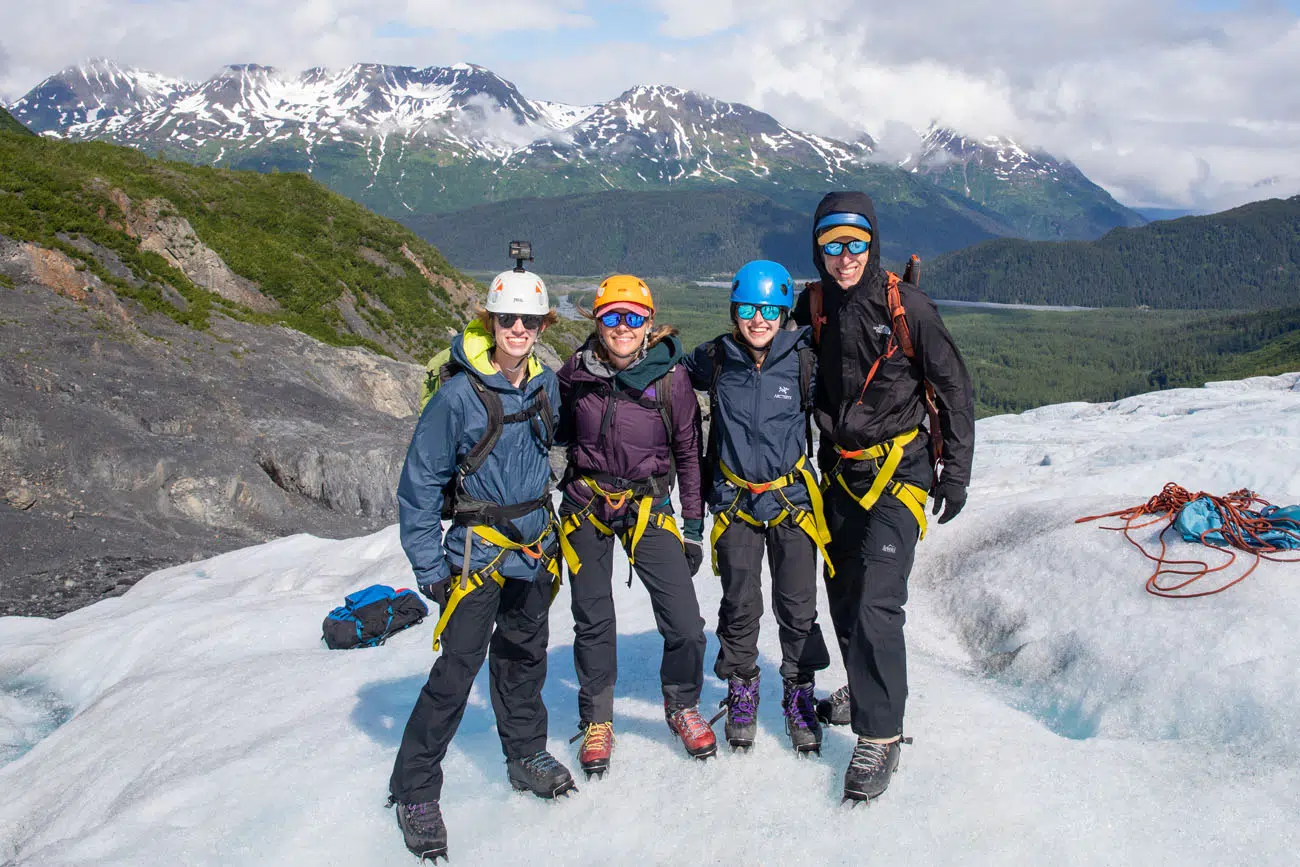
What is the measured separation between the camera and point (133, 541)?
60.7 feet

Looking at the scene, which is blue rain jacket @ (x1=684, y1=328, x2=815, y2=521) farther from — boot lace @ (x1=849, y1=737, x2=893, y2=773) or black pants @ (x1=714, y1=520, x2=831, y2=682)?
Answer: boot lace @ (x1=849, y1=737, x2=893, y2=773)

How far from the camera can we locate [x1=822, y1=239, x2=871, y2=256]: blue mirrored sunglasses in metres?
6.09

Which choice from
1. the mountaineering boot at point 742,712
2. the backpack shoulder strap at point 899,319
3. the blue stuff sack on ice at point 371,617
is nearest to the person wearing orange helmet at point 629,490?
the mountaineering boot at point 742,712

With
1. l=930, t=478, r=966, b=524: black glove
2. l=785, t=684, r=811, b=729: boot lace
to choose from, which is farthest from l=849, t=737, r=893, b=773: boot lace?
l=930, t=478, r=966, b=524: black glove

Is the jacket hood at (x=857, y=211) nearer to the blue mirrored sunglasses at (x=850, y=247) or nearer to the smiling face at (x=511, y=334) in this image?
the blue mirrored sunglasses at (x=850, y=247)

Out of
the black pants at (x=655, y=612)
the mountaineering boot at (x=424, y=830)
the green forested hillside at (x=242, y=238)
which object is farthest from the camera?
the green forested hillside at (x=242, y=238)

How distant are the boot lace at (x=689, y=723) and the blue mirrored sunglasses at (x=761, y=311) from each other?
3.11m

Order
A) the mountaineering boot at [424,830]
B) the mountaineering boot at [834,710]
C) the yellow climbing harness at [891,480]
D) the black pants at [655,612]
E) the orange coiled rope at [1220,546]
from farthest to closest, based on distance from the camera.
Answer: the orange coiled rope at [1220,546] < the mountaineering boot at [834,710] < the black pants at [655,612] < the yellow climbing harness at [891,480] < the mountaineering boot at [424,830]

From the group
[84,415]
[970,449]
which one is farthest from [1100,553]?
[84,415]

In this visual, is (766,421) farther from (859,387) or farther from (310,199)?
(310,199)

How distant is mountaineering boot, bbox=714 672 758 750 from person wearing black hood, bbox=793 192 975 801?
2.58 ft

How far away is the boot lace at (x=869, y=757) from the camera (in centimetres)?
577

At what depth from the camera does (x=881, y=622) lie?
5.87 meters

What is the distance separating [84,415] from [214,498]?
393cm
